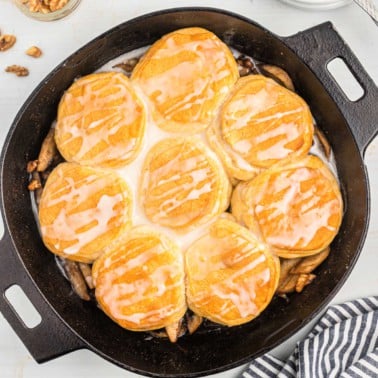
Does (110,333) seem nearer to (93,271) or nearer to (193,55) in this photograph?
(93,271)

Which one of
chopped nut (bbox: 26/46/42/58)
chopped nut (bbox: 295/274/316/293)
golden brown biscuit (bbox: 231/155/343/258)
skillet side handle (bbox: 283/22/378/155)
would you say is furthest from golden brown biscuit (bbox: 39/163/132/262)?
skillet side handle (bbox: 283/22/378/155)

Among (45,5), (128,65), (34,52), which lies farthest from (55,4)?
(128,65)

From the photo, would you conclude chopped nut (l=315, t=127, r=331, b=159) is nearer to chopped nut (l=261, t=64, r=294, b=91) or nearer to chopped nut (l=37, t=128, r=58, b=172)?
chopped nut (l=261, t=64, r=294, b=91)

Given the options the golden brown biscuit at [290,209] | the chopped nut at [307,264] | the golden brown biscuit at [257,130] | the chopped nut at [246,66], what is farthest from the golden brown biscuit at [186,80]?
the chopped nut at [307,264]

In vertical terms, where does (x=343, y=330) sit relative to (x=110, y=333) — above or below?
below

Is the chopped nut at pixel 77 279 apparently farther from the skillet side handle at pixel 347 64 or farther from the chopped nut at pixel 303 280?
the skillet side handle at pixel 347 64

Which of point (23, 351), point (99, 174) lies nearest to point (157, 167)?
point (99, 174)
